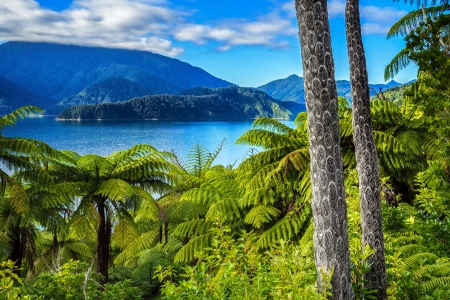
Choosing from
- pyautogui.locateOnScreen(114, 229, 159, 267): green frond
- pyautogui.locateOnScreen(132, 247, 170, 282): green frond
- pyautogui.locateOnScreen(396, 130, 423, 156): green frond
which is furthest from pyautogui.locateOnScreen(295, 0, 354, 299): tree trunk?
pyautogui.locateOnScreen(114, 229, 159, 267): green frond

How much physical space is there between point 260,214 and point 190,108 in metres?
128

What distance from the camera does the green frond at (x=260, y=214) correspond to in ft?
17.7

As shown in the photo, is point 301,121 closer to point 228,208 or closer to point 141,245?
point 228,208

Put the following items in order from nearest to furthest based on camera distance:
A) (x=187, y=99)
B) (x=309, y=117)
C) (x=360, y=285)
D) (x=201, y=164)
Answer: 1. (x=309, y=117)
2. (x=360, y=285)
3. (x=201, y=164)
4. (x=187, y=99)

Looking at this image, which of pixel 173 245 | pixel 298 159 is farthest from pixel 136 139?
pixel 298 159

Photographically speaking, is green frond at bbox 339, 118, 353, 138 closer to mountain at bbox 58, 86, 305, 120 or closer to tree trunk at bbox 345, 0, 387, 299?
tree trunk at bbox 345, 0, 387, 299

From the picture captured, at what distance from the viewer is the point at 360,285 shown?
2742mm

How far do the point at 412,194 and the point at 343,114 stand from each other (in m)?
1.68

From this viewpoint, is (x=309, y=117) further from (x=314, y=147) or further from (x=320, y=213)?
(x=320, y=213)

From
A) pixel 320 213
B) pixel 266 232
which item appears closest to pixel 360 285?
pixel 320 213

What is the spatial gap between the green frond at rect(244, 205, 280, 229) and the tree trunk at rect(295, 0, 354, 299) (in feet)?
10.1

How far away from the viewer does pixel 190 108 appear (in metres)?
132

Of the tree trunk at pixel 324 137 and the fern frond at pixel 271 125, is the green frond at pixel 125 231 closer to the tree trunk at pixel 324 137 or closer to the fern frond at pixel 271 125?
the fern frond at pixel 271 125

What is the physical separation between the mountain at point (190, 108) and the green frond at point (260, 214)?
112 m
